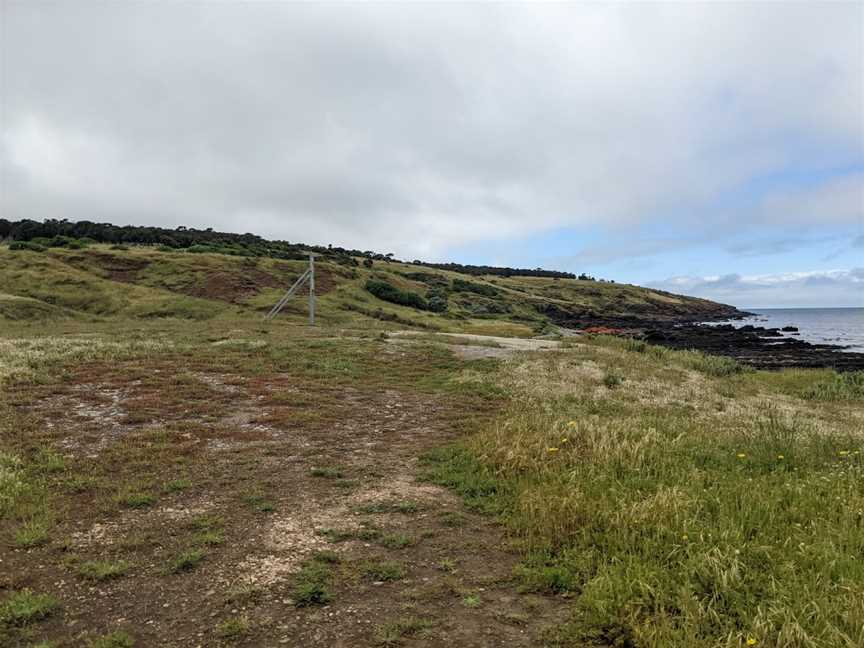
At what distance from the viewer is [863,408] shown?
19328 mm

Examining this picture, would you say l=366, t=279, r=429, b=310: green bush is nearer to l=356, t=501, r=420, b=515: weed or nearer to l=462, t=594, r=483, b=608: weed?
l=356, t=501, r=420, b=515: weed

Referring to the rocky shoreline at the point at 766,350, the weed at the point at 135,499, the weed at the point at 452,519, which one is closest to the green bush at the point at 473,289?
the rocky shoreline at the point at 766,350

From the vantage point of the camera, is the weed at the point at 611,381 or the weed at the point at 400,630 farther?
the weed at the point at 611,381

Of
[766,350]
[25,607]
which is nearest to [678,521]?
[25,607]

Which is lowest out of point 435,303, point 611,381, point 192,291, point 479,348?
point 611,381

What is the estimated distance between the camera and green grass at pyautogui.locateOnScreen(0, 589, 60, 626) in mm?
4918

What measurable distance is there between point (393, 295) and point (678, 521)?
54865 mm

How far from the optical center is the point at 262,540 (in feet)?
21.2

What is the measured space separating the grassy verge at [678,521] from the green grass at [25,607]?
174 inches

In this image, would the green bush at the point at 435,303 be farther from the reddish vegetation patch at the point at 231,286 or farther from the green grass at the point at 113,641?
the green grass at the point at 113,641

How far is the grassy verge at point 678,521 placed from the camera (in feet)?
14.9

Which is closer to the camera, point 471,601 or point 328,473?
point 471,601

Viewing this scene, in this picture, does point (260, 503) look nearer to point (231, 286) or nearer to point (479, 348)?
point (479, 348)

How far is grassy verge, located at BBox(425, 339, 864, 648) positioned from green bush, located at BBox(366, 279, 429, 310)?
4744 cm
